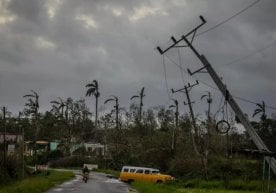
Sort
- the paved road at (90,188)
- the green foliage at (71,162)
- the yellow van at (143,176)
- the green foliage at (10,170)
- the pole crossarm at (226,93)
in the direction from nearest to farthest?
the pole crossarm at (226,93) → the paved road at (90,188) → the green foliage at (10,170) → the yellow van at (143,176) → the green foliage at (71,162)

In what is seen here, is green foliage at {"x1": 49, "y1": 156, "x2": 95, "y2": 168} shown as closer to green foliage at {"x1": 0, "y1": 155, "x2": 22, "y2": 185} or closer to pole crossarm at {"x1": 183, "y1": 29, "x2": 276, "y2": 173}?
green foliage at {"x1": 0, "y1": 155, "x2": 22, "y2": 185}

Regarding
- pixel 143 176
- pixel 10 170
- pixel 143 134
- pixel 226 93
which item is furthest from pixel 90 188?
pixel 143 134

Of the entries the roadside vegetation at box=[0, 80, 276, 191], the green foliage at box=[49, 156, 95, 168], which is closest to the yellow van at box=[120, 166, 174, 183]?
the roadside vegetation at box=[0, 80, 276, 191]

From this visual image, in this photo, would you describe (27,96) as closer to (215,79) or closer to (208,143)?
(208,143)

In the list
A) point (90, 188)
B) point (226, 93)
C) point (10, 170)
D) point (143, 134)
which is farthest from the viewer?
point (143, 134)

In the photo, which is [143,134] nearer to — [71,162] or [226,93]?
[71,162]

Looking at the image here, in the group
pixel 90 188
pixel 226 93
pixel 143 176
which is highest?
pixel 226 93

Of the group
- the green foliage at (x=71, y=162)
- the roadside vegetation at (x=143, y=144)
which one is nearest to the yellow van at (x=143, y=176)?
the roadside vegetation at (x=143, y=144)

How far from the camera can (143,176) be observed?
6278cm

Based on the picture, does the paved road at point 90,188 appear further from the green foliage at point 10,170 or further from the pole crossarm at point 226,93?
the pole crossarm at point 226,93

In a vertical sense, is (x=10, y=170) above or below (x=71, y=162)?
below

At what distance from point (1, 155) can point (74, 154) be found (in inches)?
1750

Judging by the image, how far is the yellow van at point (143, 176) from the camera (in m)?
61.8

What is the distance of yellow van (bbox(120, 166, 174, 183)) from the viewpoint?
203ft
